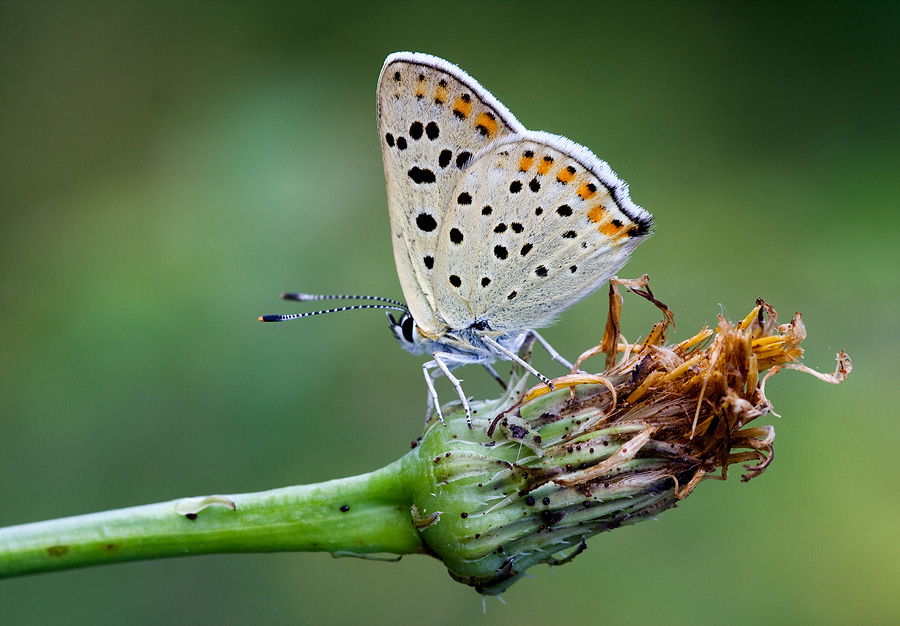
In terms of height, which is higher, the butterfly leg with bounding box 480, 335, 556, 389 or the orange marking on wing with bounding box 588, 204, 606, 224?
the orange marking on wing with bounding box 588, 204, 606, 224

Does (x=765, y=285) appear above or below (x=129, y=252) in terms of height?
below

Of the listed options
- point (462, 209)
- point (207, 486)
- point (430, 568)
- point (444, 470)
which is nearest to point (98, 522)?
point (444, 470)

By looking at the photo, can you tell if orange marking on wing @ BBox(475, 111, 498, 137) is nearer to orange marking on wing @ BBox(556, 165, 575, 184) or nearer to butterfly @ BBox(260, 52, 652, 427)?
butterfly @ BBox(260, 52, 652, 427)

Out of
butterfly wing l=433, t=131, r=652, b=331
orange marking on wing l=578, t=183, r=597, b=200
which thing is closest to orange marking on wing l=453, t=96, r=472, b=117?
butterfly wing l=433, t=131, r=652, b=331

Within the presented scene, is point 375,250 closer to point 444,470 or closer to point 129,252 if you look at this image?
point 129,252

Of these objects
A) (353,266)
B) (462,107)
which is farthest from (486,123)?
(353,266)

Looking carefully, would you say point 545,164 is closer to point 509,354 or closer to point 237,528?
point 509,354

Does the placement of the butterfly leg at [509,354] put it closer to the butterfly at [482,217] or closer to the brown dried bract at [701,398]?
the butterfly at [482,217]
